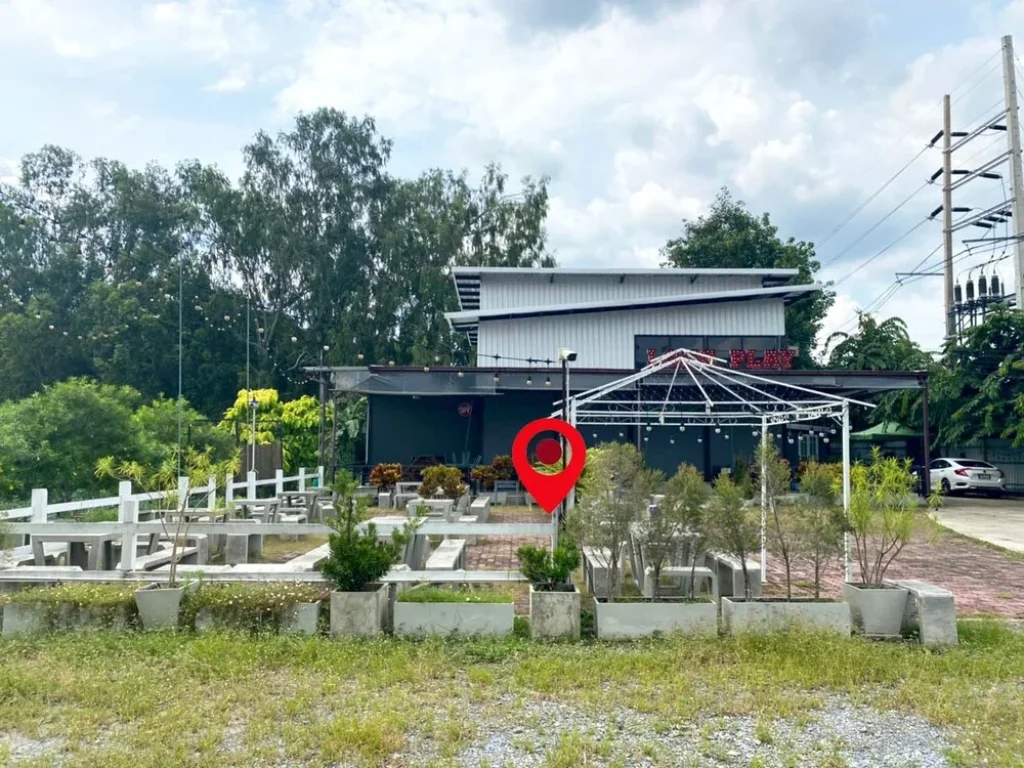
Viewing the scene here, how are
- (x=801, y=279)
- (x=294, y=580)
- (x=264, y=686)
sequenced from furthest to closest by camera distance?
(x=801, y=279) < (x=294, y=580) < (x=264, y=686)

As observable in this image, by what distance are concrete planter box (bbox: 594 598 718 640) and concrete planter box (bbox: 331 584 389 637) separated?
1.78 m

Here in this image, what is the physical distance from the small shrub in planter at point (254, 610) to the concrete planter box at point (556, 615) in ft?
5.78

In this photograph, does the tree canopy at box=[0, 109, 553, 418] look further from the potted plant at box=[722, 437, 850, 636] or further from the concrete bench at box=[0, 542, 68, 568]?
the potted plant at box=[722, 437, 850, 636]

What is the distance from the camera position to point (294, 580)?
24.1 feet

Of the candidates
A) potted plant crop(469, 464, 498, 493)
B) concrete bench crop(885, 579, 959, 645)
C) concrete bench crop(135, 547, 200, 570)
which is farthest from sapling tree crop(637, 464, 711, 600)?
potted plant crop(469, 464, 498, 493)

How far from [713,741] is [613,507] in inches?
117

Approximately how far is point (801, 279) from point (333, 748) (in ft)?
114

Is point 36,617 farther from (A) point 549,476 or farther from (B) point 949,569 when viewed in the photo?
(B) point 949,569

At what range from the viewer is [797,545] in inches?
283

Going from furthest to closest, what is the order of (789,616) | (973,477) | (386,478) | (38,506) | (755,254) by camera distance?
1. (755,254)
2. (973,477)
3. (386,478)
4. (38,506)
5. (789,616)

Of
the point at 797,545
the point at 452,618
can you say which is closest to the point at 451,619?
the point at 452,618

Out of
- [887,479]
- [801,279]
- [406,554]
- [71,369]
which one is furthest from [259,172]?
[887,479]

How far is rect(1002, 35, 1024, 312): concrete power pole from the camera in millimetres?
24562

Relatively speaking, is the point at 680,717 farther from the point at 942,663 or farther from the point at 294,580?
the point at 294,580
